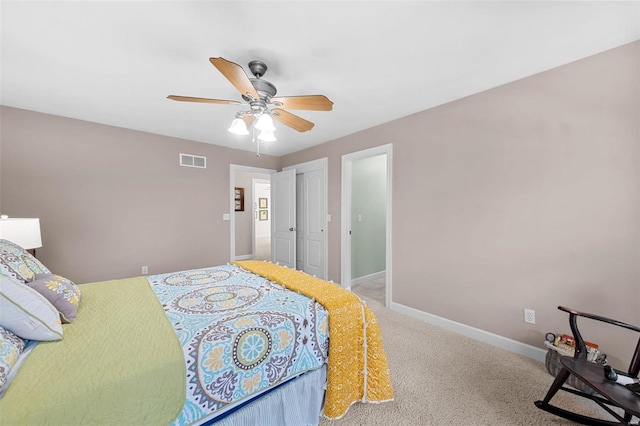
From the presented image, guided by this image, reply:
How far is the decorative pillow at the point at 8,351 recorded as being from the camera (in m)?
0.85

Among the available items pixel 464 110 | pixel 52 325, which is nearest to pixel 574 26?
pixel 464 110

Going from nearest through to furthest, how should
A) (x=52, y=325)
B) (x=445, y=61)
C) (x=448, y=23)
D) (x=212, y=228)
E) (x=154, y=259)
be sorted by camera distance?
(x=52, y=325) → (x=448, y=23) → (x=445, y=61) → (x=154, y=259) → (x=212, y=228)

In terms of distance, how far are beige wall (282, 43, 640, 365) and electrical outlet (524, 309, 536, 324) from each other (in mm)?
41

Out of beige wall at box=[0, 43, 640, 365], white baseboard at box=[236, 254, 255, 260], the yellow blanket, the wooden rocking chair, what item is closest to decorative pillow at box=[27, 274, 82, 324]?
the yellow blanket

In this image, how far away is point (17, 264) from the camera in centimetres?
141

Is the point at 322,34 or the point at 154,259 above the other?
the point at 322,34

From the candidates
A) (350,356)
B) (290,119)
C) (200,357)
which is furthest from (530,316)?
(290,119)

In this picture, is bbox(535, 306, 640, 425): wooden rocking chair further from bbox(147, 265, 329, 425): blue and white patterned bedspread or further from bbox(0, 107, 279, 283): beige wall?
bbox(0, 107, 279, 283): beige wall

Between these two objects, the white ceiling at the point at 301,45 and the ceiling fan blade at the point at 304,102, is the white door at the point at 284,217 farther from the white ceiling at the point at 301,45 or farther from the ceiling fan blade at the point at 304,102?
the ceiling fan blade at the point at 304,102

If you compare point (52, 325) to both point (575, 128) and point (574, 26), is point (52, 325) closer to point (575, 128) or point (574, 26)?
point (574, 26)

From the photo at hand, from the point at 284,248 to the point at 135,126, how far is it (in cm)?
291

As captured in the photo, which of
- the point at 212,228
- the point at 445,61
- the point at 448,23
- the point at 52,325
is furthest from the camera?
the point at 212,228

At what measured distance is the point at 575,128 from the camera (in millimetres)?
1882

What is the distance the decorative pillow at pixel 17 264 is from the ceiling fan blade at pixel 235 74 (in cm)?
151
